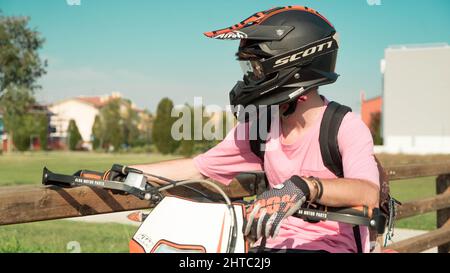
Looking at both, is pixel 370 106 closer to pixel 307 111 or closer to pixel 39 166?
pixel 39 166

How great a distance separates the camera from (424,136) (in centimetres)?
5350

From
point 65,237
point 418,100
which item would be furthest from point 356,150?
point 418,100

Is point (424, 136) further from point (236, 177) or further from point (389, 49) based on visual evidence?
point (236, 177)

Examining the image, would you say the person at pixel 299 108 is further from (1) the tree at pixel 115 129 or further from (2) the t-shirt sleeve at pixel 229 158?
(1) the tree at pixel 115 129

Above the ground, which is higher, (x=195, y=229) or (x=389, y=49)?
(x=389, y=49)

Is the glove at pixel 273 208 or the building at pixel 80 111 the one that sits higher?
the building at pixel 80 111

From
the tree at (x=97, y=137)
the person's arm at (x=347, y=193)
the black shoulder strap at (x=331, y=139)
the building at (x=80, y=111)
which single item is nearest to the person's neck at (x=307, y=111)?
the black shoulder strap at (x=331, y=139)

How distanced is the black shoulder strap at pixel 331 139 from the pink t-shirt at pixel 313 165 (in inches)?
0.9

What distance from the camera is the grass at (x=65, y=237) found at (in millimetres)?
6035

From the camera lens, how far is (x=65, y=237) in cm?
745

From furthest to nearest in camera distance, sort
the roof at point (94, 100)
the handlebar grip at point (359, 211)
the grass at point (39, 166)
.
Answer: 1. the roof at point (94, 100)
2. the grass at point (39, 166)
3. the handlebar grip at point (359, 211)

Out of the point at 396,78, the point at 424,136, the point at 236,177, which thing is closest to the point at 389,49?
the point at 396,78

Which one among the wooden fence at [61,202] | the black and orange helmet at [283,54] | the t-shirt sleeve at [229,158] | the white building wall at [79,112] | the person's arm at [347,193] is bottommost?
the wooden fence at [61,202]

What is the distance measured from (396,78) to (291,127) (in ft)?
185
